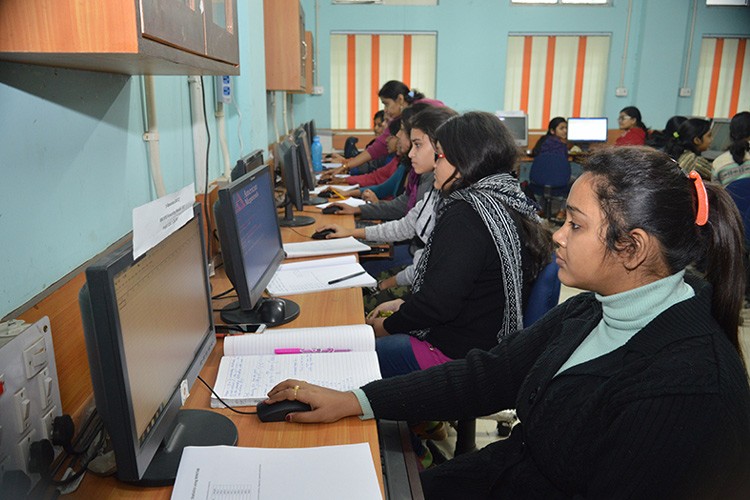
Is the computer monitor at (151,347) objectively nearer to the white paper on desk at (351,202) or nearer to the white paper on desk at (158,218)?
the white paper on desk at (158,218)

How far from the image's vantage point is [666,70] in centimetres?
738

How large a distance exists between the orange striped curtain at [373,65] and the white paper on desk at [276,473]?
22.2 ft

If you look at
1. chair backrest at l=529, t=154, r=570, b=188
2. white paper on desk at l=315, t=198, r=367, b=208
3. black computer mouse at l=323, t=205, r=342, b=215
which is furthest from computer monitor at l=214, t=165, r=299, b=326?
chair backrest at l=529, t=154, r=570, b=188

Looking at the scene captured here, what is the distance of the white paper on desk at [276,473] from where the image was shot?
3.13 ft

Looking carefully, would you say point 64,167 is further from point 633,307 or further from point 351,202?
point 351,202

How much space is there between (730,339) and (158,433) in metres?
0.93

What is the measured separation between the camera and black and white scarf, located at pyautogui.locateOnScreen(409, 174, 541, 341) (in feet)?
6.01

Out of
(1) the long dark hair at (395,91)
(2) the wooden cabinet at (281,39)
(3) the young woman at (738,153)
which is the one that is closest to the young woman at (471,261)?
(2) the wooden cabinet at (281,39)

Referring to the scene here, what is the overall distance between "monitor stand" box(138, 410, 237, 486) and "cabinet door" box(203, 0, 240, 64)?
74 centimetres

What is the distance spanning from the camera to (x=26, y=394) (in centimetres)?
96

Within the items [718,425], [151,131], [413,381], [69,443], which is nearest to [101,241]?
[151,131]

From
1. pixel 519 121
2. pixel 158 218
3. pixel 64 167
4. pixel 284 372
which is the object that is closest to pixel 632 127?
pixel 519 121

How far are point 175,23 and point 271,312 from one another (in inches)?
34.1

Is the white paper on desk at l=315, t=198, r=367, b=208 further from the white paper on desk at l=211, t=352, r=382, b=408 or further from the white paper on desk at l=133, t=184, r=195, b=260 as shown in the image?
the white paper on desk at l=133, t=184, r=195, b=260
